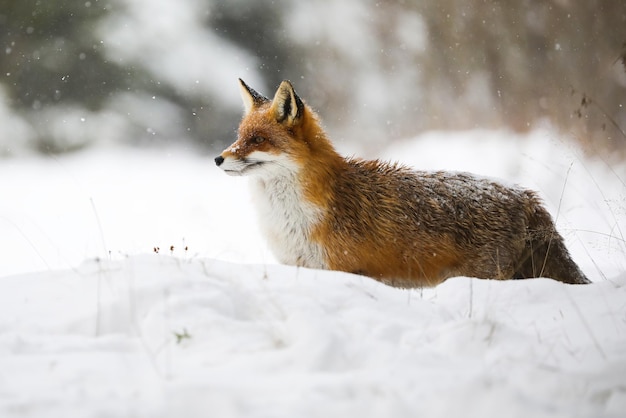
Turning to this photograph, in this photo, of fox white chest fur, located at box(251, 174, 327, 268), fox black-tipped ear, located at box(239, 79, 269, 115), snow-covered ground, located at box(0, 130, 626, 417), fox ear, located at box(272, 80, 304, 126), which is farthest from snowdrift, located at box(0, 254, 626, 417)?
fox black-tipped ear, located at box(239, 79, 269, 115)

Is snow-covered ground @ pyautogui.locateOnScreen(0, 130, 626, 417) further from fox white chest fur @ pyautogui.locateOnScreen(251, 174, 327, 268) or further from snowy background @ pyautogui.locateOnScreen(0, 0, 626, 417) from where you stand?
fox white chest fur @ pyautogui.locateOnScreen(251, 174, 327, 268)

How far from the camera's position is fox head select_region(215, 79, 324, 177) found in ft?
15.4

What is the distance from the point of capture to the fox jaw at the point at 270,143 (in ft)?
15.4

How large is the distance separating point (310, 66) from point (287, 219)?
11865 millimetres

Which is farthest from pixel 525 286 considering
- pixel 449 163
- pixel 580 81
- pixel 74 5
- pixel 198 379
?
pixel 74 5

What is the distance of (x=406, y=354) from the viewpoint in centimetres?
234

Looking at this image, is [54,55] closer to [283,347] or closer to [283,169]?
[283,169]

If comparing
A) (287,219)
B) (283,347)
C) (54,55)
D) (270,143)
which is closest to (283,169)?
(270,143)

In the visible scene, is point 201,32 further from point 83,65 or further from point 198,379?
point 198,379

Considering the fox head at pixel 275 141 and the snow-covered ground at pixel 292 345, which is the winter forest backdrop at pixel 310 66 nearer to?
the fox head at pixel 275 141

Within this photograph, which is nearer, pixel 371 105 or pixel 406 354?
pixel 406 354

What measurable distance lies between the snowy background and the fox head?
56cm

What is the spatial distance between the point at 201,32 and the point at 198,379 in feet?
48.0

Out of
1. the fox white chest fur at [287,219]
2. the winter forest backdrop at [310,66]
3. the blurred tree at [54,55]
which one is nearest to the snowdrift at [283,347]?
the fox white chest fur at [287,219]
